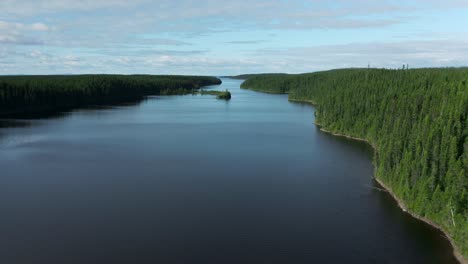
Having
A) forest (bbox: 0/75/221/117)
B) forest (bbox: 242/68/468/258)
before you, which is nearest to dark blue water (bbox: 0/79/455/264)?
forest (bbox: 242/68/468/258)

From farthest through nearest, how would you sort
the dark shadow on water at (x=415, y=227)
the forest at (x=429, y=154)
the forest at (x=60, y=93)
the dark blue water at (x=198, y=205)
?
the forest at (x=60, y=93) → the forest at (x=429, y=154) → the dark shadow on water at (x=415, y=227) → the dark blue water at (x=198, y=205)

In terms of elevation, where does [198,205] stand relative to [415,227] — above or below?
above

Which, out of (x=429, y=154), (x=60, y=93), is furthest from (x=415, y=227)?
(x=60, y=93)

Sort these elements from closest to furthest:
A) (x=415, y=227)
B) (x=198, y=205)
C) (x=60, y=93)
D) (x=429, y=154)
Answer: (x=415, y=227)
(x=198, y=205)
(x=429, y=154)
(x=60, y=93)

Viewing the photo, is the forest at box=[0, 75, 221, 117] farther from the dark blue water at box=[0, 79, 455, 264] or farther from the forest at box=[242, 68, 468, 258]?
the forest at box=[242, 68, 468, 258]

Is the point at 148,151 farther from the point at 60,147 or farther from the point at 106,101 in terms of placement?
the point at 106,101

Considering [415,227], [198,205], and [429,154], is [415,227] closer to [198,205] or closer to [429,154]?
[429,154]

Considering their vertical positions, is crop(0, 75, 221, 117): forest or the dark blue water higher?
crop(0, 75, 221, 117): forest

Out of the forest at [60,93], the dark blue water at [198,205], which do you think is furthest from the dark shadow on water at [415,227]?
the forest at [60,93]

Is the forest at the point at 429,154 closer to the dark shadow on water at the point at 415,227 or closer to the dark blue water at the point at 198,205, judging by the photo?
the dark shadow on water at the point at 415,227
